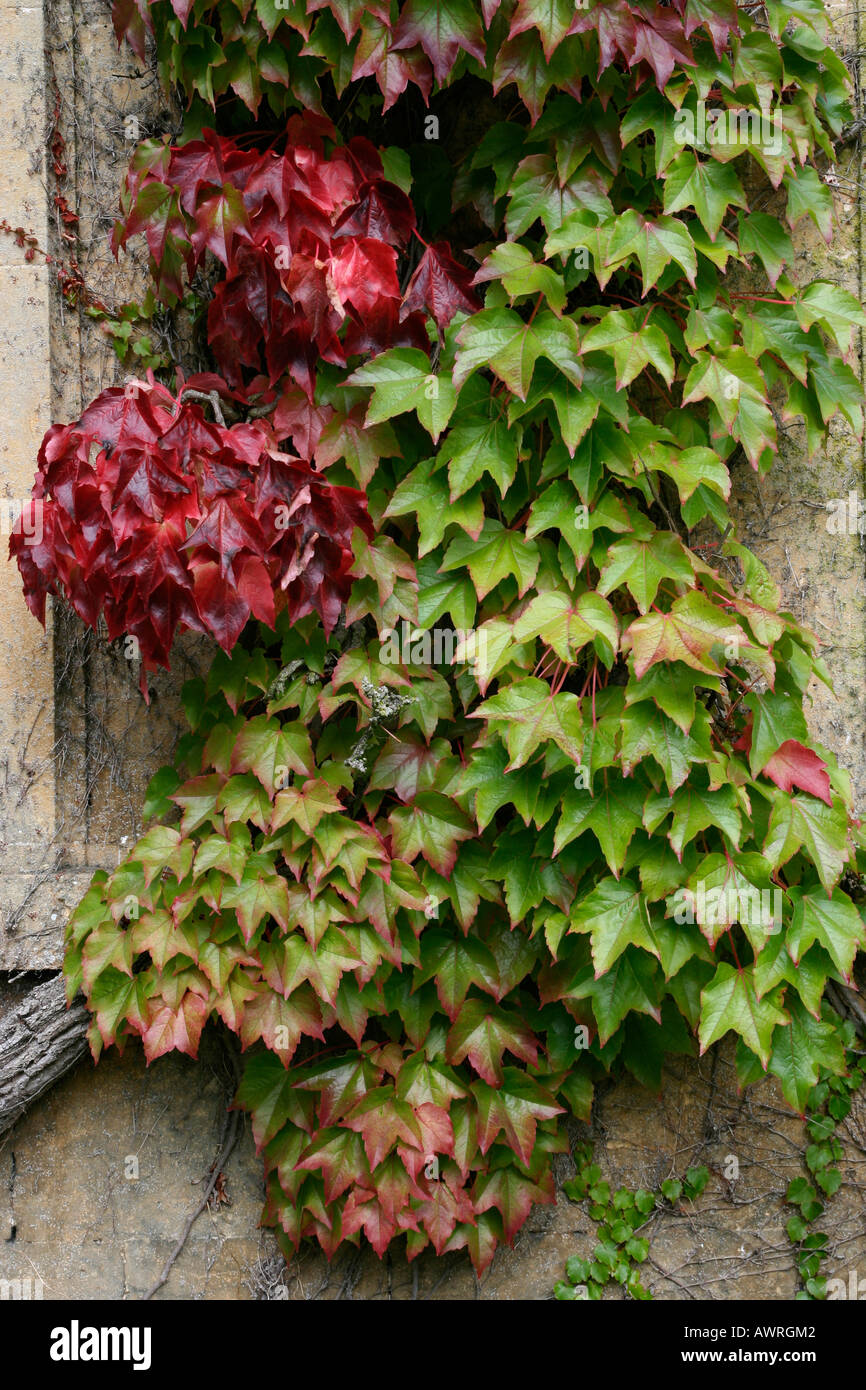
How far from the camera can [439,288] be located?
7.74ft

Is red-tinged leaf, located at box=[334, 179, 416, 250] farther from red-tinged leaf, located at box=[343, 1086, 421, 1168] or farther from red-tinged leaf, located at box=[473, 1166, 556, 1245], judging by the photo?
red-tinged leaf, located at box=[473, 1166, 556, 1245]

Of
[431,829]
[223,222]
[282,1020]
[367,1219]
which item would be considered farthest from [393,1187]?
[223,222]

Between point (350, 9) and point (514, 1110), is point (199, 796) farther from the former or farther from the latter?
point (350, 9)

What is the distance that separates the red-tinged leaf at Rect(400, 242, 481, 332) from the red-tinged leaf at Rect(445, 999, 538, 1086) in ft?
5.42

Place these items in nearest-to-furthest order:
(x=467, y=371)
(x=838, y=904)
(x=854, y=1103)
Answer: (x=467, y=371)
(x=838, y=904)
(x=854, y=1103)

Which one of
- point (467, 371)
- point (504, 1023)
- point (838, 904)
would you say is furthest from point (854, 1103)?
point (467, 371)

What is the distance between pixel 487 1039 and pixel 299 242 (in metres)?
1.92

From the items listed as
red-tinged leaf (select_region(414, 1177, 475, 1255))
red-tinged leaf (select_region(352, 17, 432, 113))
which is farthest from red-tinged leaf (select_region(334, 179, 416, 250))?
red-tinged leaf (select_region(414, 1177, 475, 1255))

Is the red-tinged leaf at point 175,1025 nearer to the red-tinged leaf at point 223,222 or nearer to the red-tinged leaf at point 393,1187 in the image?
the red-tinged leaf at point 393,1187

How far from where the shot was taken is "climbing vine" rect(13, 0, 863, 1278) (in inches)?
86.7

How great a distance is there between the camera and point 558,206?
2320 mm

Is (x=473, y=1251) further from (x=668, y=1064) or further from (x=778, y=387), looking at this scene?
(x=778, y=387)

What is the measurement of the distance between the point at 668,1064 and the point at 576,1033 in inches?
14.7

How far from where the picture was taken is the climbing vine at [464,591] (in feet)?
7.23
